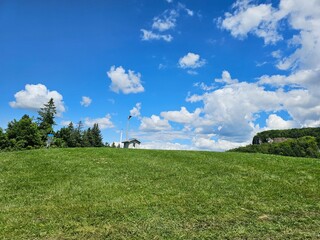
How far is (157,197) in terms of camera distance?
1641cm

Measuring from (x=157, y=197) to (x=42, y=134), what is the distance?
93.9m

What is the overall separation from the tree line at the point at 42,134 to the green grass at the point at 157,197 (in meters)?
39.8

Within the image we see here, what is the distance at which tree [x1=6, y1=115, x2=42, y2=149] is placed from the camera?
90875 mm

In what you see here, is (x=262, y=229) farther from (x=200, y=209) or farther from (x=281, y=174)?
(x=281, y=174)

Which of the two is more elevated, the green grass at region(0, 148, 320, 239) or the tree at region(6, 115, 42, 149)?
the tree at region(6, 115, 42, 149)

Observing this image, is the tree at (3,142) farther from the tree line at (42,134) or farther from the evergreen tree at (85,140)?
the evergreen tree at (85,140)

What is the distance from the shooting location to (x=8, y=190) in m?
17.9

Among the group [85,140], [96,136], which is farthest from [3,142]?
[96,136]

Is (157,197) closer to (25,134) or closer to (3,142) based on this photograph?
(25,134)

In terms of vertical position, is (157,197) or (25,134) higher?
(25,134)

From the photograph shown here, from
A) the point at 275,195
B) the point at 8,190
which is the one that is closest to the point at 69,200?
the point at 8,190

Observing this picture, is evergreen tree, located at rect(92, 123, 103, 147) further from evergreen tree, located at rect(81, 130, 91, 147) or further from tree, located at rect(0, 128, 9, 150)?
tree, located at rect(0, 128, 9, 150)

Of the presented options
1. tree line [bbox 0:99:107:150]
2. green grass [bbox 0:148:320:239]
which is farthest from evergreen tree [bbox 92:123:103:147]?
green grass [bbox 0:148:320:239]

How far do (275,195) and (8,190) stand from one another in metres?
14.5
